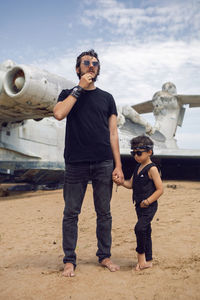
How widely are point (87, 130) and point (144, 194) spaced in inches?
28.3

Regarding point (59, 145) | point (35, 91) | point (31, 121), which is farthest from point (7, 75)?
point (59, 145)

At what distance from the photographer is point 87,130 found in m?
2.54

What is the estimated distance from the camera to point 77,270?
8.07 ft

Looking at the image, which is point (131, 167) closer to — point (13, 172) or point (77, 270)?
point (13, 172)

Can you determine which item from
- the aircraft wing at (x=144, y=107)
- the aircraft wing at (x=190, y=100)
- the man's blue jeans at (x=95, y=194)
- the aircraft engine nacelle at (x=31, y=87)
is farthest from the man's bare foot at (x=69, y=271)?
the aircraft wing at (x=144, y=107)

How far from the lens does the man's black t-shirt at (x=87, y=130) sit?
2.54 meters

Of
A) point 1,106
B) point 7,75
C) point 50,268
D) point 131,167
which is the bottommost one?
point 131,167

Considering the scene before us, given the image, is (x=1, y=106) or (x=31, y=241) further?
(x=1, y=106)

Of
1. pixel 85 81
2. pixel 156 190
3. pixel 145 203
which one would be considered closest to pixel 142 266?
pixel 145 203

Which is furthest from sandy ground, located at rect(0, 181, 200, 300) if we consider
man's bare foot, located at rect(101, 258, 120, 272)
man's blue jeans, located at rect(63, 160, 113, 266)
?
man's blue jeans, located at rect(63, 160, 113, 266)

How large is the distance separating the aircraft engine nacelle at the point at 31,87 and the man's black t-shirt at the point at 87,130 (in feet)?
10.2

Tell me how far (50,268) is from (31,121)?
5.67 metres

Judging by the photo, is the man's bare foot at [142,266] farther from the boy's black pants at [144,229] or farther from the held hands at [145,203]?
the held hands at [145,203]

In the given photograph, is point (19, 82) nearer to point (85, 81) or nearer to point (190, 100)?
point (85, 81)
